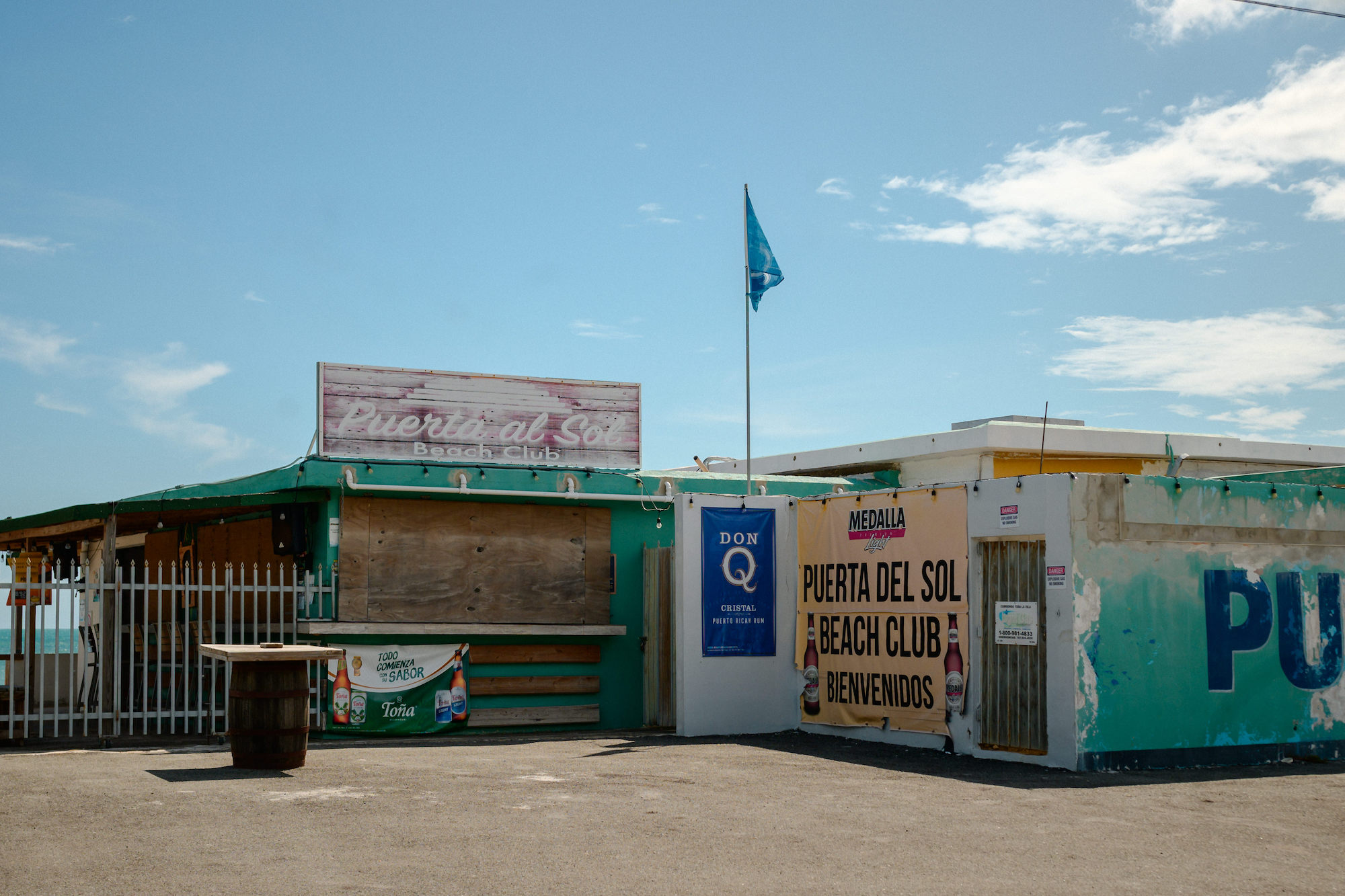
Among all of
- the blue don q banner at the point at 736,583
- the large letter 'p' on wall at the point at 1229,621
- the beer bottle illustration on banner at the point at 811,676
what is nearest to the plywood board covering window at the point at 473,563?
the blue don q banner at the point at 736,583

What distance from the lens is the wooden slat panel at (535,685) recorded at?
15969mm

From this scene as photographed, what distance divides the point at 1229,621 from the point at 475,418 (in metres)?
8.95

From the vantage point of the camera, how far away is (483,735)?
50.8ft

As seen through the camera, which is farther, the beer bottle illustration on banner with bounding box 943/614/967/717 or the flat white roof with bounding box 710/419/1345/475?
the flat white roof with bounding box 710/419/1345/475

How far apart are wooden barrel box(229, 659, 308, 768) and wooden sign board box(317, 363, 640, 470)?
4549 mm

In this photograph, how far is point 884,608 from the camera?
550 inches

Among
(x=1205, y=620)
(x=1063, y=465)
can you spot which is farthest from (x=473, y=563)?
(x=1063, y=465)

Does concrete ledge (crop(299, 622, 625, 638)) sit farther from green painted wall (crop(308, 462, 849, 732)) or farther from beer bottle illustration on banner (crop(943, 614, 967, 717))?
beer bottle illustration on banner (crop(943, 614, 967, 717))

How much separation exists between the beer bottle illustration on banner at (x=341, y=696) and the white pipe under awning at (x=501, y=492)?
6.63 feet

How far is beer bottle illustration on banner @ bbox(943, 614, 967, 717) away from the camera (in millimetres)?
12750

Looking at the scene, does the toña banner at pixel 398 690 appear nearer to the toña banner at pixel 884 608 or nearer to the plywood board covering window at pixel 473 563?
the plywood board covering window at pixel 473 563

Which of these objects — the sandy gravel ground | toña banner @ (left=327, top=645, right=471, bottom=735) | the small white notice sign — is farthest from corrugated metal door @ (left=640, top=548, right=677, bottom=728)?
the small white notice sign

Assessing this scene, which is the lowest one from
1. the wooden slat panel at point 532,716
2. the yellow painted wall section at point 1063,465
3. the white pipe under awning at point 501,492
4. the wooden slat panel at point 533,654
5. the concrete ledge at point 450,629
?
the wooden slat panel at point 532,716

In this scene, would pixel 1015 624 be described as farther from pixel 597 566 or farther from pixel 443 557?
pixel 443 557
